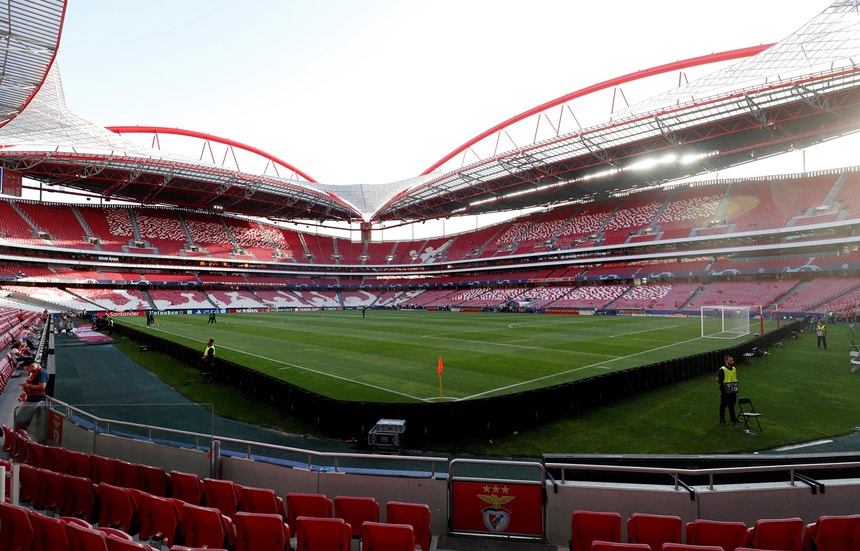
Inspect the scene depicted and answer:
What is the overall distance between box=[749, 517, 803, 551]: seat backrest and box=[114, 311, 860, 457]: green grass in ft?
15.6

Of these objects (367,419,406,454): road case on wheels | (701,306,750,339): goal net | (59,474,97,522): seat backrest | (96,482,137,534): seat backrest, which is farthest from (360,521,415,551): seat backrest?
(701,306,750,339): goal net

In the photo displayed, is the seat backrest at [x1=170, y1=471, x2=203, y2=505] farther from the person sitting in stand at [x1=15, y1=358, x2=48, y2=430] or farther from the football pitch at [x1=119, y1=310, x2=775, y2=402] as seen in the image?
the football pitch at [x1=119, y1=310, x2=775, y2=402]

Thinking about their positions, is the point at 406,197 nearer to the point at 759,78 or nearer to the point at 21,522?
the point at 759,78

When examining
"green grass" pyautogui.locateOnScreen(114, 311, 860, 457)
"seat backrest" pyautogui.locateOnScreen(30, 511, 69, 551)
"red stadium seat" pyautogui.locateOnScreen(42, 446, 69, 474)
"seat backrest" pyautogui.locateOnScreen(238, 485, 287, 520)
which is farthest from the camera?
"green grass" pyautogui.locateOnScreen(114, 311, 860, 457)

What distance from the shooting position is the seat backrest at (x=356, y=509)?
204 inches

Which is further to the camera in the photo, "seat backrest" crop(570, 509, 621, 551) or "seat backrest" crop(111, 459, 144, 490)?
"seat backrest" crop(111, 459, 144, 490)

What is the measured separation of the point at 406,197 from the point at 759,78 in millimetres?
43279

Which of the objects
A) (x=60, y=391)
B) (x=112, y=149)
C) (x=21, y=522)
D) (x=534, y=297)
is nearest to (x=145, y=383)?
(x=60, y=391)

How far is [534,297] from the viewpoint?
59.6 metres

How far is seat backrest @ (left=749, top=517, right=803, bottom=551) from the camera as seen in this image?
4.34m

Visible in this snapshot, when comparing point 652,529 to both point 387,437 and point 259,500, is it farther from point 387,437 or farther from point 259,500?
point 387,437

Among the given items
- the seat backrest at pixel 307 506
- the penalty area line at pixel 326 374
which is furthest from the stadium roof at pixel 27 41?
the seat backrest at pixel 307 506

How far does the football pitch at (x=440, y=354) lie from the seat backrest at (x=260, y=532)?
320 inches

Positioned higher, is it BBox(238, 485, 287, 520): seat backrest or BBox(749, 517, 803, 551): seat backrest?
BBox(749, 517, 803, 551): seat backrest
